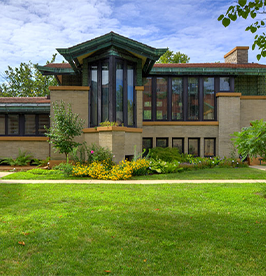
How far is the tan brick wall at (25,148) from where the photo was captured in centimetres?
1736

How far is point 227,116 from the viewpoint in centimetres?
1819

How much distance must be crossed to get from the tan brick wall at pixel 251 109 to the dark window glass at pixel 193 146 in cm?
385

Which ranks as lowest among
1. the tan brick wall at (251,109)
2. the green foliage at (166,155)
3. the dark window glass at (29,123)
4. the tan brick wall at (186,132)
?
the green foliage at (166,155)

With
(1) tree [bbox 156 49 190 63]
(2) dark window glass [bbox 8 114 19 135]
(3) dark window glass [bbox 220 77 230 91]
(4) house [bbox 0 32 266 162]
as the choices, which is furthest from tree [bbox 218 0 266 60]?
(1) tree [bbox 156 49 190 63]

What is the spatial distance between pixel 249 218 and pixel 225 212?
58 centimetres

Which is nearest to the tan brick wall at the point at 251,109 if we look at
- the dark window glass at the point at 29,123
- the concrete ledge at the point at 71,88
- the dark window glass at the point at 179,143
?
the dark window glass at the point at 179,143

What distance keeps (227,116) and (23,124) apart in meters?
14.8

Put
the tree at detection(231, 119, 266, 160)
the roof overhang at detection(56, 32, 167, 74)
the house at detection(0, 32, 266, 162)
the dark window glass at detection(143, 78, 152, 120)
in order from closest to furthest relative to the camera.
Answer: the tree at detection(231, 119, 266, 160)
the roof overhang at detection(56, 32, 167, 74)
the house at detection(0, 32, 266, 162)
the dark window glass at detection(143, 78, 152, 120)

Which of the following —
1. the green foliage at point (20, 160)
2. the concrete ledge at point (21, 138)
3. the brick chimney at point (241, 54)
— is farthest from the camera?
the brick chimney at point (241, 54)

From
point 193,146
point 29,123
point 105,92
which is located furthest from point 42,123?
point 193,146

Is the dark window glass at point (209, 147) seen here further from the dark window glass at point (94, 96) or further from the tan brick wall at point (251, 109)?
the dark window glass at point (94, 96)

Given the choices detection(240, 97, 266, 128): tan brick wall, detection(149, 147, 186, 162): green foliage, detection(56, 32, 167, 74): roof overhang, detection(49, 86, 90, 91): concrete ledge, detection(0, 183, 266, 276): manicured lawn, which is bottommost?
detection(0, 183, 266, 276): manicured lawn

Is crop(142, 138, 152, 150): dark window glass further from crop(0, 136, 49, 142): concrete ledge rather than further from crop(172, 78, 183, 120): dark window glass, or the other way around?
crop(0, 136, 49, 142): concrete ledge

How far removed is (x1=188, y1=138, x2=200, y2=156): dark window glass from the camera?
18.5 metres
